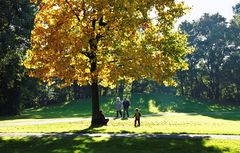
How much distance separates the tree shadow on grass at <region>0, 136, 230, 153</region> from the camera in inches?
677

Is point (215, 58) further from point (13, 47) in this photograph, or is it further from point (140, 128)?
point (140, 128)

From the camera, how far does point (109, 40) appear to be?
24.6 m

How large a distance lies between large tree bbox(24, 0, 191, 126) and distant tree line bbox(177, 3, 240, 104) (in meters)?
59.7

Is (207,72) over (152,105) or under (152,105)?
over

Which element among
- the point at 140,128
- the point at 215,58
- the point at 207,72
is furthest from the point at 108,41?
the point at 207,72

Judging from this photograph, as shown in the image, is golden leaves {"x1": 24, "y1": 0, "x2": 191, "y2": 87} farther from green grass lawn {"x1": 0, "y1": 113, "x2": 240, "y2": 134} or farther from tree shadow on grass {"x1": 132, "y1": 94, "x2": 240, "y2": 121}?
tree shadow on grass {"x1": 132, "y1": 94, "x2": 240, "y2": 121}

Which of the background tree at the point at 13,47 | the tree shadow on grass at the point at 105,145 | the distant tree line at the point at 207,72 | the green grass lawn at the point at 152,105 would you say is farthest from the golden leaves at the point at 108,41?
the distant tree line at the point at 207,72

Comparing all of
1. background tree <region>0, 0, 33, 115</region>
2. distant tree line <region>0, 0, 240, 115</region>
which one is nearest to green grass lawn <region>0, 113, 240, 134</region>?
background tree <region>0, 0, 33, 115</region>

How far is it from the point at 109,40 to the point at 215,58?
6549 centimetres

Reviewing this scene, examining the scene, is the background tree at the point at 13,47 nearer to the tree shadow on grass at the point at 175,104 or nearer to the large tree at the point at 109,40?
the large tree at the point at 109,40

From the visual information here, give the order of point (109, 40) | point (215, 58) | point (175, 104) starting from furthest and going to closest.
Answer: point (215, 58) → point (175, 104) → point (109, 40)

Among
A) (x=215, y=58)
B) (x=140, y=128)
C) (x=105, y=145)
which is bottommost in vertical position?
(x=105, y=145)

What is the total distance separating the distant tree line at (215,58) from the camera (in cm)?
8438

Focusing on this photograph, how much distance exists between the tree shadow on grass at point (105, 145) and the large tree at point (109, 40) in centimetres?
573
